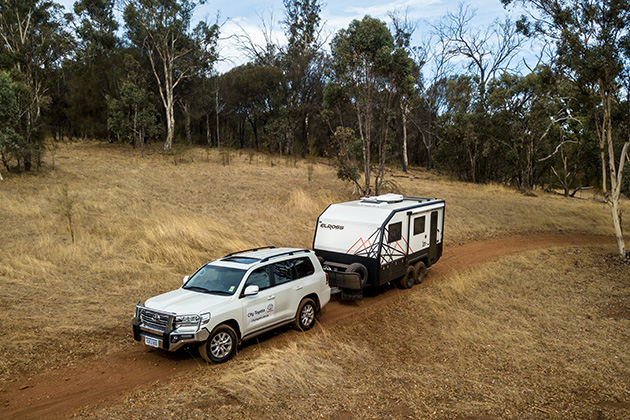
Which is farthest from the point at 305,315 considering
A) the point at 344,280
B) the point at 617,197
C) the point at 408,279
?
the point at 617,197

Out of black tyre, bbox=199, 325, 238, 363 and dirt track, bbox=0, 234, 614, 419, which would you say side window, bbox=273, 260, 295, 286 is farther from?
black tyre, bbox=199, 325, 238, 363

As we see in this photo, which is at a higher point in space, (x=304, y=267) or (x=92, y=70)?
(x=92, y=70)

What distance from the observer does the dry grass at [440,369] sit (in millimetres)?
6316

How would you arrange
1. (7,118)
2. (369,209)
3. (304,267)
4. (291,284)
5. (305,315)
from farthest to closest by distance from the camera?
(7,118), (369,209), (304,267), (305,315), (291,284)

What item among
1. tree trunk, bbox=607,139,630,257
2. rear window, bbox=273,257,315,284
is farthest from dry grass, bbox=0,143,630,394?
tree trunk, bbox=607,139,630,257

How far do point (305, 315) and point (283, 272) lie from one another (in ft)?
3.65

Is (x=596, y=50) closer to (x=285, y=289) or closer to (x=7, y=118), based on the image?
(x=285, y=289)

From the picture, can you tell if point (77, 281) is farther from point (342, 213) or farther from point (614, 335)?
point (614, 335)

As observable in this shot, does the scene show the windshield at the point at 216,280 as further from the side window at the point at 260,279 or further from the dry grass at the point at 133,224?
the dry grass at the point at 133,224

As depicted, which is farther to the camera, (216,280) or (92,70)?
(92,70)

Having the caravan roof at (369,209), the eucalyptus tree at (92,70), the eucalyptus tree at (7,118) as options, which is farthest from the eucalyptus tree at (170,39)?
the caravan roof at (369,209)

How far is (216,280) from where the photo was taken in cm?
885

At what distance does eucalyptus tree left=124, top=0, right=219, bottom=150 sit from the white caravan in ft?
86.3

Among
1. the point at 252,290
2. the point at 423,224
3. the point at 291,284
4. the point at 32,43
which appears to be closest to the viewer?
the point at 252,290
